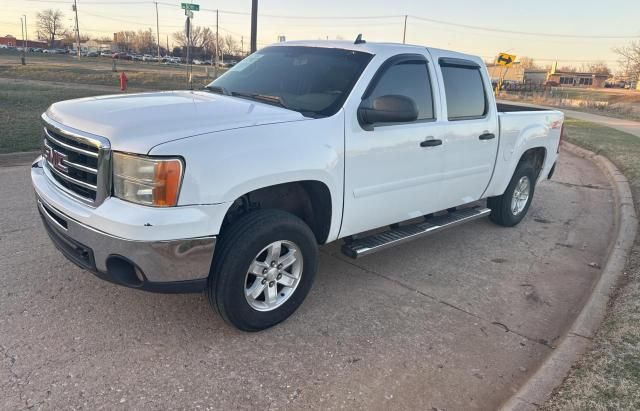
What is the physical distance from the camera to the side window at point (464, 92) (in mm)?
4754

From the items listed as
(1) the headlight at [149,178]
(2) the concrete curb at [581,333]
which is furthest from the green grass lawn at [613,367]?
(1) the headlight at [149,178]

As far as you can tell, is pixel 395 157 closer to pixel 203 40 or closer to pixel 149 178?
pixel 149 178

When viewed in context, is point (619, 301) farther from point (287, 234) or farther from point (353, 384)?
point (287, 234)

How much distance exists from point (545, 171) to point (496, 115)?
6.49ft

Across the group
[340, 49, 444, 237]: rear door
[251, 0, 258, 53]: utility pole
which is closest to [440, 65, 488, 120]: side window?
[340, 49, 444, 237]: rear door

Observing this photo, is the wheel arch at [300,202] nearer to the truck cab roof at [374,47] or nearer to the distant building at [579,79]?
the truck cab roof at [374,47]

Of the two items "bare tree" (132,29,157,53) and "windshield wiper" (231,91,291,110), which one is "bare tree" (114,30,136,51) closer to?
"bare tree" (132,29,157,53)

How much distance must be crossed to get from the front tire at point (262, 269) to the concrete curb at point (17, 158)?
5.99 meters

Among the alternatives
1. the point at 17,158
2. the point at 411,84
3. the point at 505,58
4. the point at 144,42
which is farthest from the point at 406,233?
the point at 144,42

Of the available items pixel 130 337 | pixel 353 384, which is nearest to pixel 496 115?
pixel 353 384

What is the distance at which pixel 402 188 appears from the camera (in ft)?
14.0

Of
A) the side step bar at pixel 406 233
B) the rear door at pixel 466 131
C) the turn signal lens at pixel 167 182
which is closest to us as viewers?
the turn signal lens at pixel 167 182

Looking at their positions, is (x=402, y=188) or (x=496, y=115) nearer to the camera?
(x=402, y=188)

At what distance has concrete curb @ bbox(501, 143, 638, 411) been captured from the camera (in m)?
2.98
